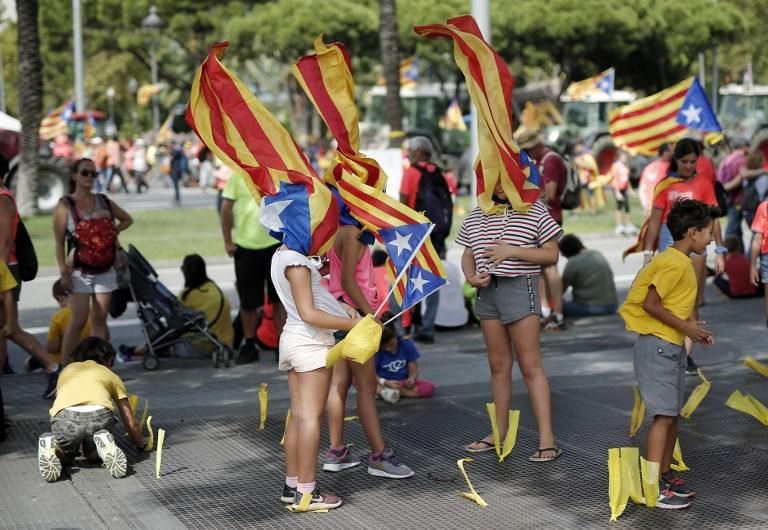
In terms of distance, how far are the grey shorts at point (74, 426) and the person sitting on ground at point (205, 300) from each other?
12.4 feet

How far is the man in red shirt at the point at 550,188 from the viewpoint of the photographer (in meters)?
10.3

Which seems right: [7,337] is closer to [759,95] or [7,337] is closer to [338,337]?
[338,337]

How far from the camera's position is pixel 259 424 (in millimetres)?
8172

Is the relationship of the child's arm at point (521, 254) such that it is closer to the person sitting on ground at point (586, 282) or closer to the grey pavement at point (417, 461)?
the grey pavement at point (417, 461)

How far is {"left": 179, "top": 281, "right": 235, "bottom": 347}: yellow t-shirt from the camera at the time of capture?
10898mm

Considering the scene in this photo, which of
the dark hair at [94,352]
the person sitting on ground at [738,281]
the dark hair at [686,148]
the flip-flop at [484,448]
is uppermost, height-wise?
the dark hair at [686,148]

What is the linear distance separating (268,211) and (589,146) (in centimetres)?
2787

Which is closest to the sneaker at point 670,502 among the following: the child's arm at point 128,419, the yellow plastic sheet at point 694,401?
the yellow plastic sheet at point 694,401

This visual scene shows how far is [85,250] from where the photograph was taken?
Answer: 9320mm

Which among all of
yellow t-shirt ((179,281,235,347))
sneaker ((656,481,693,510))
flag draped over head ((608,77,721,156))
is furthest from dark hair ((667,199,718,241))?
flag draped over head ((608,77,721,156))

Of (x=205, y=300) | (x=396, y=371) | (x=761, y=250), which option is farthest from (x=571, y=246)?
(x=396, y=371)

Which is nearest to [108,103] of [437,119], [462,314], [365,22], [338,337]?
[365,22]

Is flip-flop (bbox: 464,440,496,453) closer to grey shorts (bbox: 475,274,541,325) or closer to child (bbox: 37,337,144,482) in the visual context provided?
grey shorts (bbox: 475,274,541,325)

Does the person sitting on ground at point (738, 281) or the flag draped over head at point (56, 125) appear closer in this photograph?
the person sitting on ground at point (738, 281)
